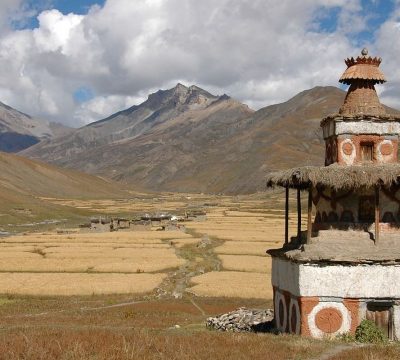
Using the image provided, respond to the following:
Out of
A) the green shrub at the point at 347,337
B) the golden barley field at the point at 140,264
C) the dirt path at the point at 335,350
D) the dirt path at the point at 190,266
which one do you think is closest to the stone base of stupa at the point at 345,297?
the green shrub at the point at 347,337

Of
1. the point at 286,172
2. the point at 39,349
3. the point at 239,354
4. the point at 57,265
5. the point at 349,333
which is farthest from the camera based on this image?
the point at 57,265

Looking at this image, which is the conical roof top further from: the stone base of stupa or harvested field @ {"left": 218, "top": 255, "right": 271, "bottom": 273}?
harvested field @ {"left": 218, "top": 255, "right": 271, "bottom": 273}

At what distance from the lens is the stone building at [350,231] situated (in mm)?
24219

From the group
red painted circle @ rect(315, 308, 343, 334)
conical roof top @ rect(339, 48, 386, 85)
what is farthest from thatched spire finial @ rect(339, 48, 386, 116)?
red painted circle @ rect(315, 308, 343, 334)

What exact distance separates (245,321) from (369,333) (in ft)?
27.1

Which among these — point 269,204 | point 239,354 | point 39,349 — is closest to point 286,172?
point 239,354

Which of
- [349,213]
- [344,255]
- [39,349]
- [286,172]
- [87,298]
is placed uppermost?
[286,172]

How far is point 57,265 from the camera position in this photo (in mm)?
57219

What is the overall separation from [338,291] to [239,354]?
24.1 feet

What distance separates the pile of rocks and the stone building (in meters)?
1.56

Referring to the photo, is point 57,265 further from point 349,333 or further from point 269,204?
point 269,204

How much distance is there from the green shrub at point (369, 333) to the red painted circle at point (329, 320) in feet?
2.77

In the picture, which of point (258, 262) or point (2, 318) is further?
point (258, 262)

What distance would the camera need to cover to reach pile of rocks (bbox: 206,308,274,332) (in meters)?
29.8
